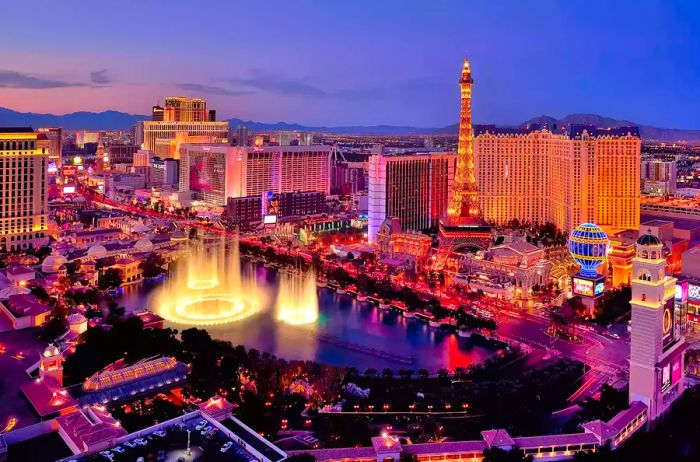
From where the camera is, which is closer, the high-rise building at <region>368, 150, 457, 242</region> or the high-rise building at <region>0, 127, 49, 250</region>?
the high-rise building at <region>0, 127, 49, 250</region>

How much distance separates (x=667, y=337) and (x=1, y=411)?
15684mm

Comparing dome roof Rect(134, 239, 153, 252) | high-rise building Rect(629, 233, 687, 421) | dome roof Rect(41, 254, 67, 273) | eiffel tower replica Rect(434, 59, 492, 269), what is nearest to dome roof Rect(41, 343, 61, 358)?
dome roof Rect(41, 254, 67, 273)

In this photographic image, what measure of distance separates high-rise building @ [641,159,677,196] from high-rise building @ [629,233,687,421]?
1499 inches

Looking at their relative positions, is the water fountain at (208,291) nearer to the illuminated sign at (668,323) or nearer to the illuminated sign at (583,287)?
the illuminated sign at (583,287)

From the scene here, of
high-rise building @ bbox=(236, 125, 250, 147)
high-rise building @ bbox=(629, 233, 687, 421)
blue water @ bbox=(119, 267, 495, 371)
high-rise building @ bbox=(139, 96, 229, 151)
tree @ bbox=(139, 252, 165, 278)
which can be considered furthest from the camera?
high-rise building @ bbox=(236, 125, 250, 147)

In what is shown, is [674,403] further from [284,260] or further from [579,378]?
[284,260]

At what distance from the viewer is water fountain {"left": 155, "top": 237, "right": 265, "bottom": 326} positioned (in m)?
24.1

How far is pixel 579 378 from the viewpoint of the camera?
17438 mm

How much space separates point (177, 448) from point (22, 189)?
2629 centimetres

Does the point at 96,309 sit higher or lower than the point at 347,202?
A: lower

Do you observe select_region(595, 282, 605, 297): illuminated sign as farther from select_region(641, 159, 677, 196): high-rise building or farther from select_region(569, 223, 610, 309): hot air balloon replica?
select_region(641, 159, 677, 196): high-rise building

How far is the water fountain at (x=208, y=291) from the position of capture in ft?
78.9

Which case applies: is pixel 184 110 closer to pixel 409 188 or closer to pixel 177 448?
pixel 409 188

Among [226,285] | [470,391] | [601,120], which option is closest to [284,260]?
[226,285]
